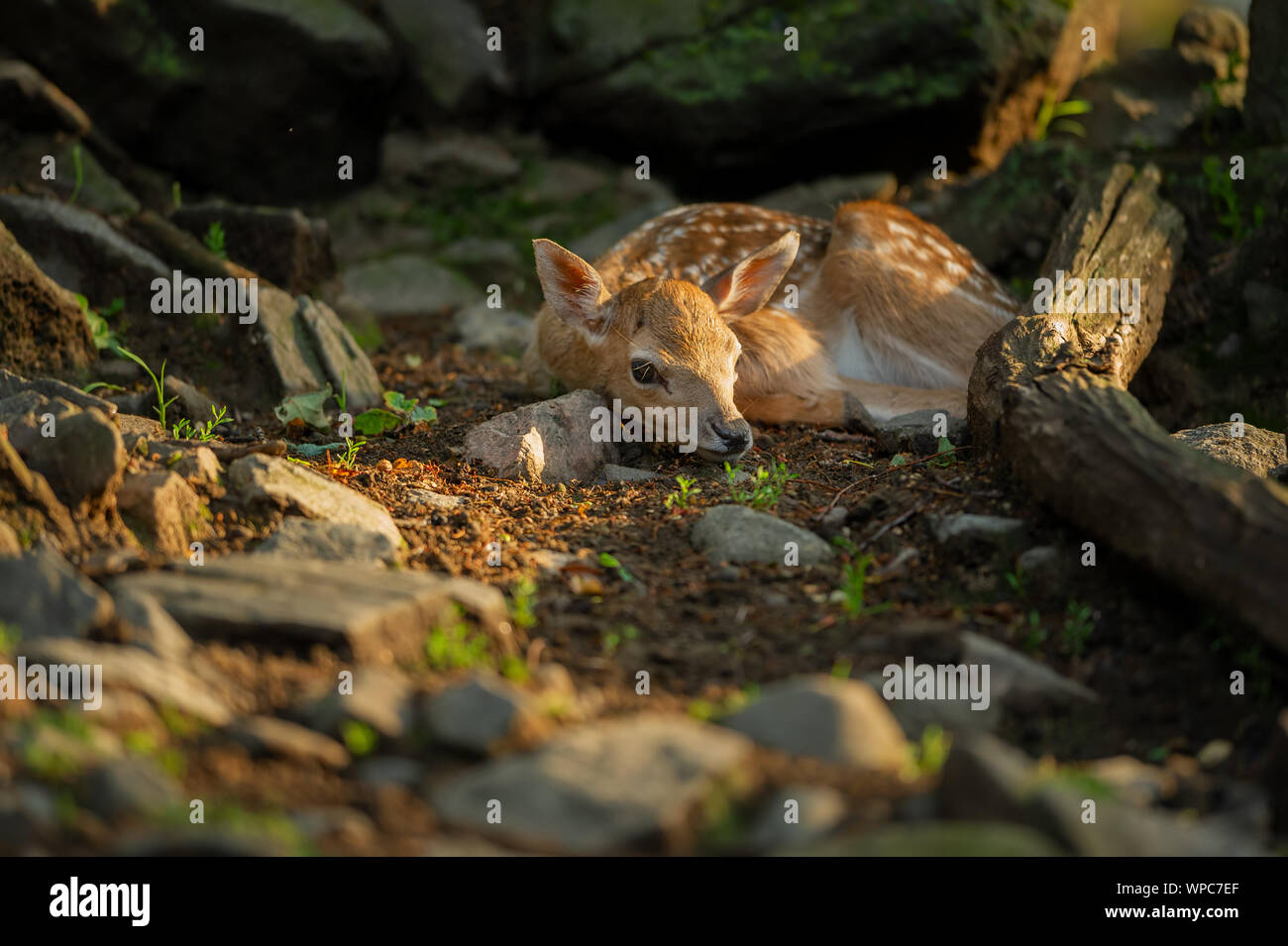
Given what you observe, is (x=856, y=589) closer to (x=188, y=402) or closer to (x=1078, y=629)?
(x=1078, y=629)

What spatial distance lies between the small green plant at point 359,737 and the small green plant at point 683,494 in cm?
219

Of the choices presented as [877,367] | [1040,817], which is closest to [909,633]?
[1040,817]

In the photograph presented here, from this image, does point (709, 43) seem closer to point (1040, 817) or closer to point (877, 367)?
point (877, 367)

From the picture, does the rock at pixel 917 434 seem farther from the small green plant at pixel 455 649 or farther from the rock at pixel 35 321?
the rock at pixel 35 321

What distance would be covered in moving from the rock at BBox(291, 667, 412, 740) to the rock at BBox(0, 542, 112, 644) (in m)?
0.62

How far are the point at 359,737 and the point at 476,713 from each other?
0.26 meters

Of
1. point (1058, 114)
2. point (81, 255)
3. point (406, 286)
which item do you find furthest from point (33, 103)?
point (1058, 114)

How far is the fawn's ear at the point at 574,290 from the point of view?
Result: 550 cm

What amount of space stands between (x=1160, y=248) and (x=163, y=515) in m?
4.92

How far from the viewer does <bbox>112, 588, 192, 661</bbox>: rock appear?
2812 millimetres

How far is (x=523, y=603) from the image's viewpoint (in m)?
3.50

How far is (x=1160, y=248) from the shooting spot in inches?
235

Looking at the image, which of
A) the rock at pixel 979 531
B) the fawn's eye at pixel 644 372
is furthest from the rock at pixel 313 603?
the fawn's eye at pixel 644 372

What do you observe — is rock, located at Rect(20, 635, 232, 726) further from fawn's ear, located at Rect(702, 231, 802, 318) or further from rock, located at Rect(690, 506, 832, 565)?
fawn's ear, located at Rect(702, 231, 802, 318)
